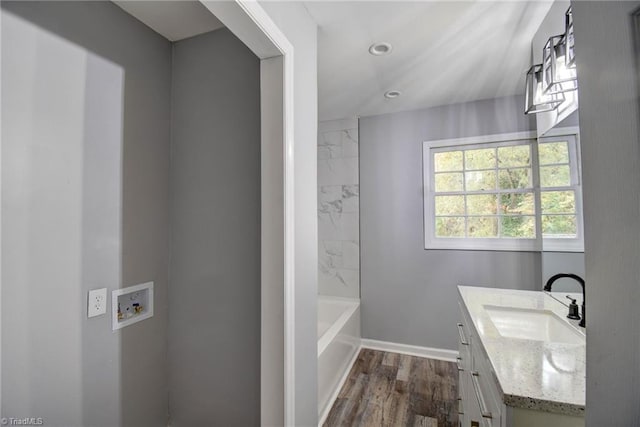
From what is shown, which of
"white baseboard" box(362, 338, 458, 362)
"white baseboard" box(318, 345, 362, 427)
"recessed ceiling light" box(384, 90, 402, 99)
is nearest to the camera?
"white baseboard" box(318, 345, 362, 427)

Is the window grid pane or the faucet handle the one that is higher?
the window grid pane

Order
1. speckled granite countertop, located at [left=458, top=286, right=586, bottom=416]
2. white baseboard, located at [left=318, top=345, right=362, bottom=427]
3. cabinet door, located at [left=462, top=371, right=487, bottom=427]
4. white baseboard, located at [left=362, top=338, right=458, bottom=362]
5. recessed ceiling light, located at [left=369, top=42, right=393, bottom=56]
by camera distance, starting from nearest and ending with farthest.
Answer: speckled granite countertop, located at [left=458, top=286, right=586, bottom=416] < cabinet door, located at [left=462, top=371, right=487, bottom=427] < recessed ceiling light, located at [left=369, top=42, right=393, bottom=56] < white baseboard, located at [left=318, top=345, right=362, bottom=427] < white baseboard, located at [left=362, top=338, right=458, bottom=362]

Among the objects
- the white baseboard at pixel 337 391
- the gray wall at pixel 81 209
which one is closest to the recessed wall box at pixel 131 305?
→ the gray wall at pixel 81 209

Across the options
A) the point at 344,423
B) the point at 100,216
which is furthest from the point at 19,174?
the point at 344,423

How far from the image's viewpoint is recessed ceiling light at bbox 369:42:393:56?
5.95 ft

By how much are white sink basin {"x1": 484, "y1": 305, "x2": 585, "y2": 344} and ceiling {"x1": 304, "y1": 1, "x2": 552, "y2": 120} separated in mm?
1706

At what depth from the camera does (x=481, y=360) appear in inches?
44.6

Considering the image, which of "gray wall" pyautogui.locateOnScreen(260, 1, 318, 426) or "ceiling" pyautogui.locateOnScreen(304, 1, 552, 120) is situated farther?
"ceiling" pyautogui.locateOnScreen(304, 1, 552, 120)

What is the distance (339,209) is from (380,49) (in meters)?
1.73

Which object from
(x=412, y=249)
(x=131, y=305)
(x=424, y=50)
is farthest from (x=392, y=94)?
(x=131, y=305)

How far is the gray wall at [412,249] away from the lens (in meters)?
2.60

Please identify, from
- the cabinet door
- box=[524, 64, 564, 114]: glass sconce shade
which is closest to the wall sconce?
box=[524, 64, 564, 114]: glass sconce shade

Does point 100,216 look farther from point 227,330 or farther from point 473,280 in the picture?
point 473,280

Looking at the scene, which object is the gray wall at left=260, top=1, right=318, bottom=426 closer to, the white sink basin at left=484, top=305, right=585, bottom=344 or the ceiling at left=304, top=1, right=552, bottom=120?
the ceiling at left=304, top=1, right=552, bottom=120
